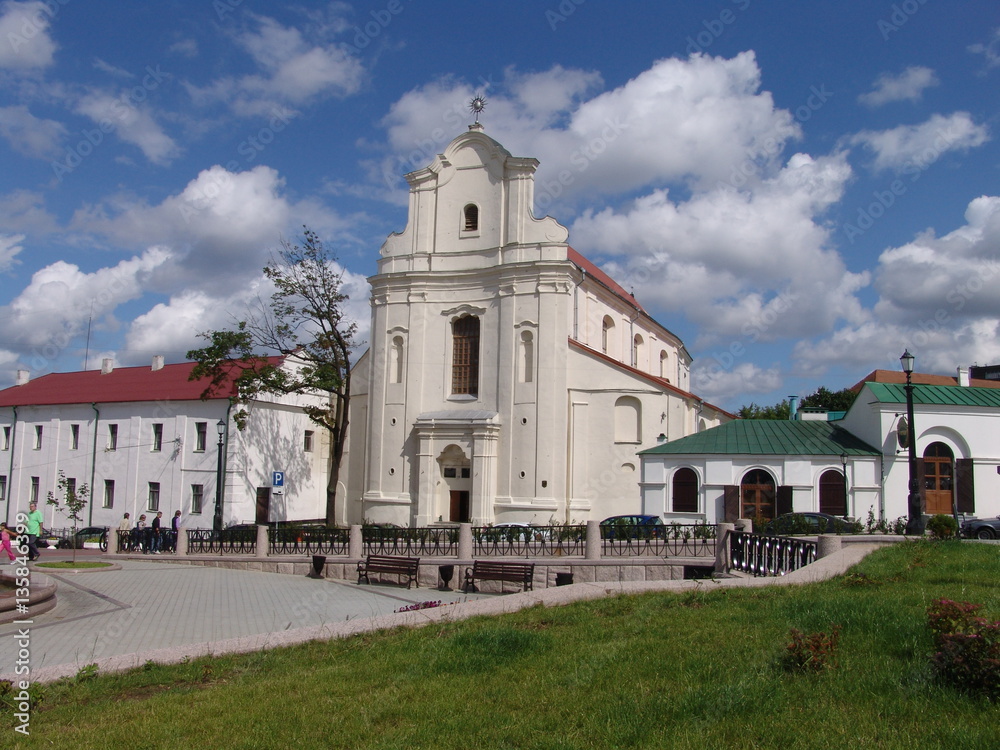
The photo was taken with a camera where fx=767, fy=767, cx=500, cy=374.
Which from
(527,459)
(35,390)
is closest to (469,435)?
(527,459)

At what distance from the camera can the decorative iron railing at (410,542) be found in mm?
22953

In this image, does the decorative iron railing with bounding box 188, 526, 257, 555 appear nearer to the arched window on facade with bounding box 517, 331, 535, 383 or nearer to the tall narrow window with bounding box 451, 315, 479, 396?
the tall narrow window with bounding box 451, 315, 479, 396

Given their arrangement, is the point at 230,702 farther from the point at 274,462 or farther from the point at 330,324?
the point at 274,462

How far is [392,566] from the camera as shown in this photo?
20750 mm

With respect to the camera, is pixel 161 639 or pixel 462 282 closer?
pixel 161 639

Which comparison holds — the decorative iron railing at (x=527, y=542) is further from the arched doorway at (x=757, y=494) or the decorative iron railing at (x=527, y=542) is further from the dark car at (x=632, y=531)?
the arched doorway at (x=757, y=494)

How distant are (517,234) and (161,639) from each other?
86.4 feet

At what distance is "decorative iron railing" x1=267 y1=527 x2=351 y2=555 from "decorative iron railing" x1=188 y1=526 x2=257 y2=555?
0.79m

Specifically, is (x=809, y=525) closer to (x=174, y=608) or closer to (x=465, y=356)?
(x=465, y=356)

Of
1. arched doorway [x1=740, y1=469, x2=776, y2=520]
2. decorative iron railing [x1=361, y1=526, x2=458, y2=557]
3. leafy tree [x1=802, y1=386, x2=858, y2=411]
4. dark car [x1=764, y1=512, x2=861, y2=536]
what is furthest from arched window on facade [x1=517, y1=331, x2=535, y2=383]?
leafy tree [x1=802, y1=386, x2=858, y2=411]

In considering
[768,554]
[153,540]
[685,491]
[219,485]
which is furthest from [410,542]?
[219,485]

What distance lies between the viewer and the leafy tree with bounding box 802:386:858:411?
6681 centimetres

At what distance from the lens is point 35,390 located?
48500mm

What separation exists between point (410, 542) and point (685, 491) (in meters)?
11.2
